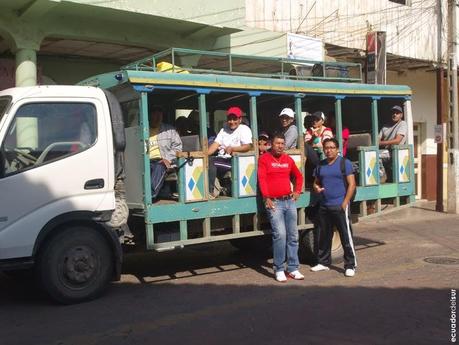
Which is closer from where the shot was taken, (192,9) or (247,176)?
(247,176)

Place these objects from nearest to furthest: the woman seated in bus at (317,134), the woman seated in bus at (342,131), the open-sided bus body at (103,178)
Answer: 1. the open-sided bus body at (103,178)
2. the woman seated in bus at (317,134)
3. the woman seated in bus at (342,131)

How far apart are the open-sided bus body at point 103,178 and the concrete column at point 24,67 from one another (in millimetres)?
2649

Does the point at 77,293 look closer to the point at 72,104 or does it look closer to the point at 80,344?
the point at 80,344

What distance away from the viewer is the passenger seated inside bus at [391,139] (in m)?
8.20

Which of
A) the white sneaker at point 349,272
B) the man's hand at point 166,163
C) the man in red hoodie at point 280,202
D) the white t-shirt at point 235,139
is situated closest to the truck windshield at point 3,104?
the man's hand at point 166,163

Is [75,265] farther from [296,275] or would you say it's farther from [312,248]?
[312,248]

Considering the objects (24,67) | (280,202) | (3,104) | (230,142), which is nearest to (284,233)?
(280,202)

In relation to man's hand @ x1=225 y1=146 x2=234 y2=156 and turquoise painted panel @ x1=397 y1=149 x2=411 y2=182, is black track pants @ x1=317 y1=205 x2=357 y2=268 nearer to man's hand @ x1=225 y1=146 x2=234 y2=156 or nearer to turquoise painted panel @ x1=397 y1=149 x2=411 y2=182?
man's hand @ x1=225 y1=146 x2=234 y2=156

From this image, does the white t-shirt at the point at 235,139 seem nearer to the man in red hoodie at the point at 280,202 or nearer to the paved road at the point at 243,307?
the man in red hoodie at the point at 280,202

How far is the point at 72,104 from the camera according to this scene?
577cm

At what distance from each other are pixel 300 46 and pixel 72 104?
8.04 meters

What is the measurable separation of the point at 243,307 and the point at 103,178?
6.45ft

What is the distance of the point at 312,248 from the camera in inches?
296

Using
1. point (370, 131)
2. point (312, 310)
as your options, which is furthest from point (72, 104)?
point (370, 131)
